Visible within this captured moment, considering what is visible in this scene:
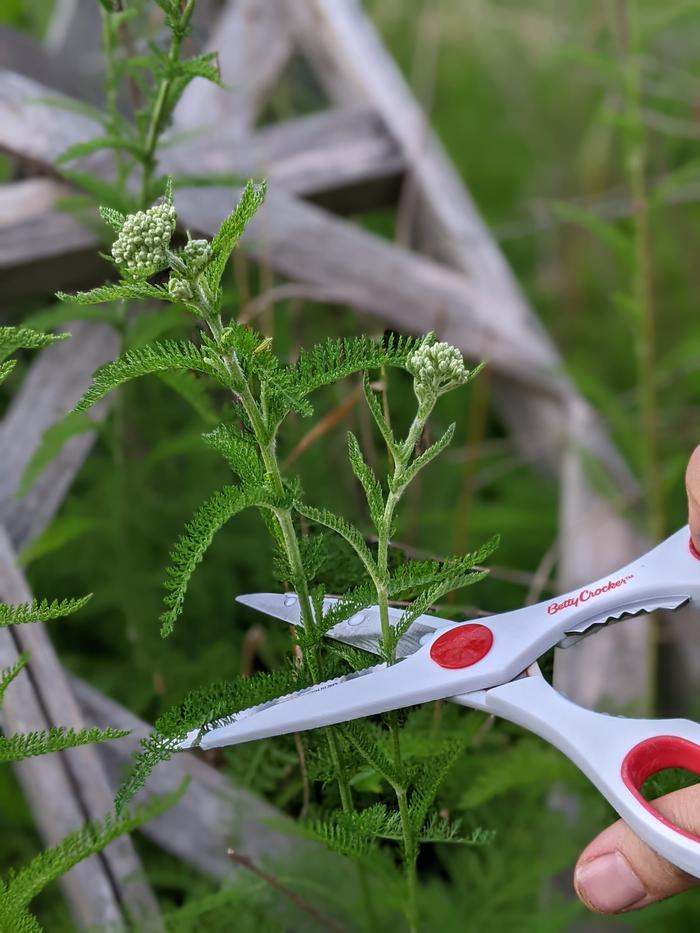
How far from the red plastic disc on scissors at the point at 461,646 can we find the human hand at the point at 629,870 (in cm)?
18

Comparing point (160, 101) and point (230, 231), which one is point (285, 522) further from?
point (160, 101)

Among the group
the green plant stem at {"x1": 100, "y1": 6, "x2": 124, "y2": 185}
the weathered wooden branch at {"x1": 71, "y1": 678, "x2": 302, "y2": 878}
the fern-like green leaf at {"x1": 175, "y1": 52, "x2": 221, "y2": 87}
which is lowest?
the weathered wooden branch at {"x1": 71, "y1": 678, "x2": 302, "y2": 878}

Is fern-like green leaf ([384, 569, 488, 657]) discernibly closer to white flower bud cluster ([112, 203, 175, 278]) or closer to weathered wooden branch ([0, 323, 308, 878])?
white flower bud cluster ([112, 203, 175, 278])

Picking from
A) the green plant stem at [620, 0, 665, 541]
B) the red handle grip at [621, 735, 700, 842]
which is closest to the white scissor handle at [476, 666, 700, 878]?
the red handle grip at [621, 735, 700, 842]

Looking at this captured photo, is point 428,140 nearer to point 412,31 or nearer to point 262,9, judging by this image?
point 262,9

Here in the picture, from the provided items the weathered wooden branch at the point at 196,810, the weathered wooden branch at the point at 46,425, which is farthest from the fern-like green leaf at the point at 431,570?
the weathered wooden branch at the point at 46,425

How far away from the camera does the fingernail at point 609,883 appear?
0.80 metres

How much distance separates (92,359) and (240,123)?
1.90 feet

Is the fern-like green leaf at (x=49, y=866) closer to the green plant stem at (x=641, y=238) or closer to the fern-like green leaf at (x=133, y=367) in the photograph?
the fern-like green leaf at (x=133, y=367)

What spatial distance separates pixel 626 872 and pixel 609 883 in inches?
0.7

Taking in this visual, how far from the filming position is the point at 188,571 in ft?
1.93

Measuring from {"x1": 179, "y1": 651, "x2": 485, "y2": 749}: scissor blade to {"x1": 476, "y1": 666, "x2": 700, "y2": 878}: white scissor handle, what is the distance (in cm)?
6

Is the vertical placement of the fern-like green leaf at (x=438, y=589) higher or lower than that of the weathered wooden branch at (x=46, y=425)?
lower

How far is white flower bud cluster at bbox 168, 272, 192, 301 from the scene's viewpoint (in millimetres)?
557
